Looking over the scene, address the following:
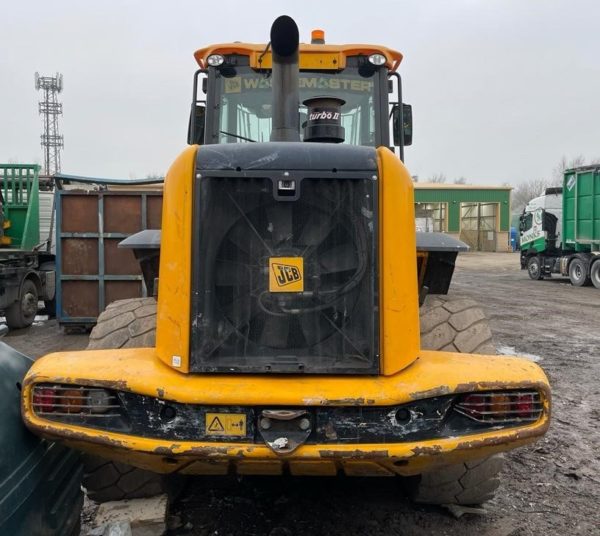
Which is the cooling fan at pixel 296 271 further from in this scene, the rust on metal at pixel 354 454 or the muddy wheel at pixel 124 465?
the muddy wheel at pixel 124 465

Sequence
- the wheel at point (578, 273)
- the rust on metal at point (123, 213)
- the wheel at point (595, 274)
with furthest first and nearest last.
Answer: the wheel at point (578, 273)
the wheel at point (595, 274)
the rust on metal at point (123, 213)

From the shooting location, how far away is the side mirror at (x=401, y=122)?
434 cm

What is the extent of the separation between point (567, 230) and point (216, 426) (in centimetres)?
1776

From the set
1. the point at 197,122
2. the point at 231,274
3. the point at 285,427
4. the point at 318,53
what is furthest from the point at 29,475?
the point at 318,53

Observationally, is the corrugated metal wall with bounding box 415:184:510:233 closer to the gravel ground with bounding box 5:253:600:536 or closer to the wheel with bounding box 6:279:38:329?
the wheel with bounding box 6:279:38:329

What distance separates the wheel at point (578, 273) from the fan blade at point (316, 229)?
54.2ft

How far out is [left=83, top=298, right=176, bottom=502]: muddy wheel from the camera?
2889mm

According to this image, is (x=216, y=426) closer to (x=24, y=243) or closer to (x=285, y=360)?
(x=285, y=360)

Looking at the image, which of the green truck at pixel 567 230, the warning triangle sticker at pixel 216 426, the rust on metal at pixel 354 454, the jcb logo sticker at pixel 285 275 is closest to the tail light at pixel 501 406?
the rust on metal at pixel 354 454

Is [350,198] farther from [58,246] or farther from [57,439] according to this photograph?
[58,246]

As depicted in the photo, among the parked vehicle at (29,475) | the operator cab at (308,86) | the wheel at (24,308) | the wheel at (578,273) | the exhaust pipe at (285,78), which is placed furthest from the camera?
the wheel at (578,273)

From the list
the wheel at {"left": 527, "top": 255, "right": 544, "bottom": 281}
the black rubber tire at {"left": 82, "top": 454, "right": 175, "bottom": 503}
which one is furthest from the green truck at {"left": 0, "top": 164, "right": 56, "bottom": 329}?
the wheel at {"left": 527, "top": 255, "right": 544, "bottom": 281}

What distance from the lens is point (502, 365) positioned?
245 cm

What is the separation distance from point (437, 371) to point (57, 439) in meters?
1.60
